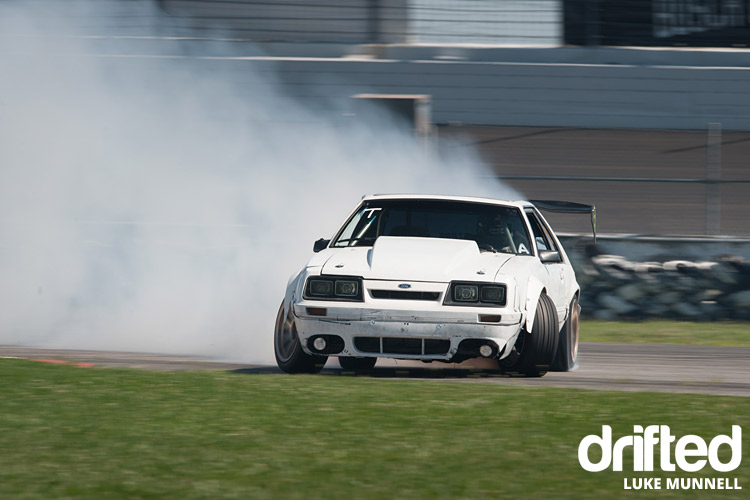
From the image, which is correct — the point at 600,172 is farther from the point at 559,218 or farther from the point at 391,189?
the point at 391,189

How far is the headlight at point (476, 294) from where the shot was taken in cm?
764

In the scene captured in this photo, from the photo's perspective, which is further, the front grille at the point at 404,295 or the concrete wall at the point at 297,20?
the concrete wall at the point at 297,20

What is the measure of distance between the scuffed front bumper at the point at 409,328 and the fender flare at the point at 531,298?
9 centimetres

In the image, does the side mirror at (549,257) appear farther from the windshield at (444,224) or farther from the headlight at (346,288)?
the headlight at (346,288)

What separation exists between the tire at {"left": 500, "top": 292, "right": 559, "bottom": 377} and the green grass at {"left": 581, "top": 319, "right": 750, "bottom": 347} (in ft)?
14.1

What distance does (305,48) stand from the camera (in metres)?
18.6

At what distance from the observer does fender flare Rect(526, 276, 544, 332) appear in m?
7.82

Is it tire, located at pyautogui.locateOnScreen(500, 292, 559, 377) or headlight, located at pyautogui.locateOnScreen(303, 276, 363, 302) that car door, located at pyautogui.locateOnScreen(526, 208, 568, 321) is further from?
headlight, located at pyautogui.locateOnScreen(303, 276, 363, 302)

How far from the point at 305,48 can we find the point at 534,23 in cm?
354

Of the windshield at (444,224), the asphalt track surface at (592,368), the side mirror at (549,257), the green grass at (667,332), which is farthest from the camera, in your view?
the green grass at (667,332)

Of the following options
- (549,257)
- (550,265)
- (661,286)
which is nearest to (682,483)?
(549,257)

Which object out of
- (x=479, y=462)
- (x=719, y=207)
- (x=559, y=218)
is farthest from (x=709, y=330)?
(x=479, y=462)

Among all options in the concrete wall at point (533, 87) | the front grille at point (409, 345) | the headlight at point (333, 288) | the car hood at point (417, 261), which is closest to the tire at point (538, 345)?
the car hood at point (417, 261)

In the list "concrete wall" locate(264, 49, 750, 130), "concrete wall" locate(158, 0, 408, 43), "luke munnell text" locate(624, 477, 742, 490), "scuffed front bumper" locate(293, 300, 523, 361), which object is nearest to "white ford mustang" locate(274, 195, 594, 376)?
"scuffed front bumper" locate(293, 300, 523, 361)
